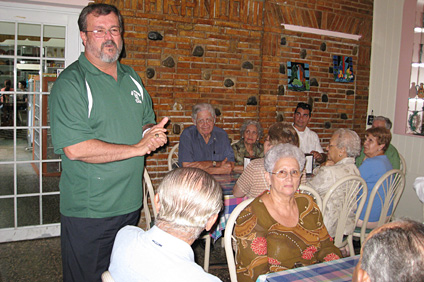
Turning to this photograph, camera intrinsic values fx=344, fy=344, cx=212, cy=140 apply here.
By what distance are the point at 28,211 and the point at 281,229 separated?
2.93m

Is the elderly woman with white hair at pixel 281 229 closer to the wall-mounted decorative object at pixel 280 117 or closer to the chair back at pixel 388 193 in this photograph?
the chair back at pixel 388 193

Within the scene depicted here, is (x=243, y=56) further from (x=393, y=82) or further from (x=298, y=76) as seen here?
(x=393, y=82)

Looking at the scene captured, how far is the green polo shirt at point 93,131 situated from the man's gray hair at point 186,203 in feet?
2.42

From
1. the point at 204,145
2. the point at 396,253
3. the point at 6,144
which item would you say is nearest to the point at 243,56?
the point at 204,145

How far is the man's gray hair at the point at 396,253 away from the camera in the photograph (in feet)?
2.71

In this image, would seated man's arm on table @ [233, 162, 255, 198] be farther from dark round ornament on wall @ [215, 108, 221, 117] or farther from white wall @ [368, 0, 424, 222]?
white wall @ [368, 0, 424, 222]

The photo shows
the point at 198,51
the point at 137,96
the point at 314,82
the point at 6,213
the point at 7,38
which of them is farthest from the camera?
the point at 314,82

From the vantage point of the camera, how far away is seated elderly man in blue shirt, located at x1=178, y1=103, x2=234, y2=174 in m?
3.47

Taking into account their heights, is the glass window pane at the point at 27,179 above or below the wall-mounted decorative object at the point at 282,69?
below

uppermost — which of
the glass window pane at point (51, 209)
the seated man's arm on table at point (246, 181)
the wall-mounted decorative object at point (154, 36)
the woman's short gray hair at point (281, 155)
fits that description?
the wall-mounted decorative object at point (154, 36)

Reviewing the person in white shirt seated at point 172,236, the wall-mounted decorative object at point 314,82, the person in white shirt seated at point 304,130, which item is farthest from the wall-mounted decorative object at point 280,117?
the person in white shirt seated at point 172,236

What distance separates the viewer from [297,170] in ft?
6.29

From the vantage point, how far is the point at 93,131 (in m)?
1.76

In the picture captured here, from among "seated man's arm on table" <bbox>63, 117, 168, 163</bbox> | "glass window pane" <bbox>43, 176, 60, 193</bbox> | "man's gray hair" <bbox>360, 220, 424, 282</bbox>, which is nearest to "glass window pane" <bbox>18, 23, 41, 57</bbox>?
"glass window pane" <bbox>43, 176, 60, 193</bbox>
